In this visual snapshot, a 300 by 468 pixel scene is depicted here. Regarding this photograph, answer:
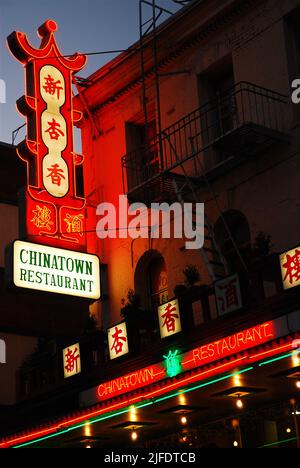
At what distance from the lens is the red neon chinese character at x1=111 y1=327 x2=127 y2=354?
22.3 metres

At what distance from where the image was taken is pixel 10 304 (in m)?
31.8

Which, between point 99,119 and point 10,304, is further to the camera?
point 10,304

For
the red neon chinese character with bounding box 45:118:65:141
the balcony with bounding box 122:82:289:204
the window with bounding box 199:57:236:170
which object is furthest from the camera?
the window with bounding box 199:57:236:170

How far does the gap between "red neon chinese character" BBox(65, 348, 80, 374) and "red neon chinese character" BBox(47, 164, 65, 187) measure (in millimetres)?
4026

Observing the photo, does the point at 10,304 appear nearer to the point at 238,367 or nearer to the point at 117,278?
the point at 117,278

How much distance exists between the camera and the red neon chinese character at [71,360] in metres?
23.8

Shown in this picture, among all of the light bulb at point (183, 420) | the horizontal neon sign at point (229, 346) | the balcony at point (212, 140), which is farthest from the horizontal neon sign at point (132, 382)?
the balcony at point (212, 140)

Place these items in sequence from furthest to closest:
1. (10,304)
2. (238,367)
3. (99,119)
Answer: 1. (10,304)
2. (99,119)
3. (238,367)

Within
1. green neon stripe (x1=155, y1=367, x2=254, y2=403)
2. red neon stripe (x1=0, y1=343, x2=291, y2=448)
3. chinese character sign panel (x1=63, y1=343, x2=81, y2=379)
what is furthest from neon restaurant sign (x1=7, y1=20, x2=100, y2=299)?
green neon stripe (x1=155, y1=367, x2=254, y2=403)

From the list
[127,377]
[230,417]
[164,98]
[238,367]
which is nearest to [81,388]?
[127,377]

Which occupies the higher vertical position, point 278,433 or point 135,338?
point 135,338

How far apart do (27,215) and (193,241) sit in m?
4.15

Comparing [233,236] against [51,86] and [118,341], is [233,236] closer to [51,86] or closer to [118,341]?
[118,341]

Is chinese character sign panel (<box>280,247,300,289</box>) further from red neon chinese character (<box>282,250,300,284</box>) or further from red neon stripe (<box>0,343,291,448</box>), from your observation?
red neon stripe (<box>0,343,291,448</box>)
